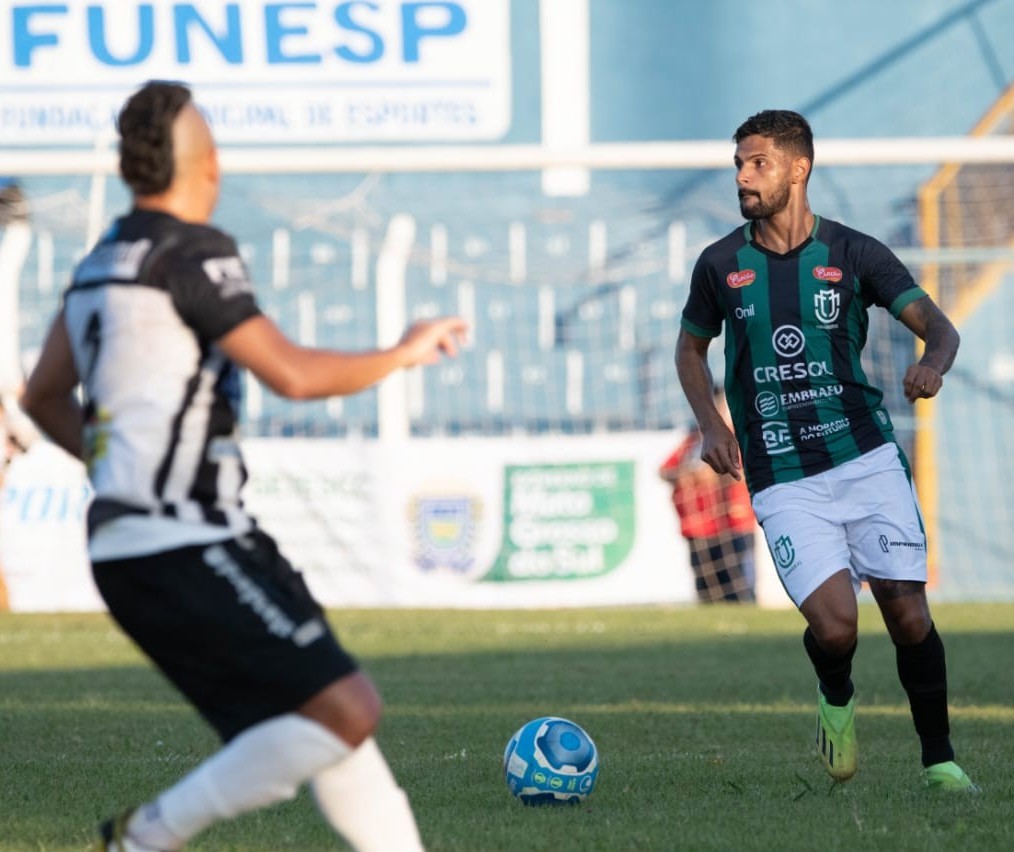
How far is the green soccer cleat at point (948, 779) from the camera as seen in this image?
238 inches

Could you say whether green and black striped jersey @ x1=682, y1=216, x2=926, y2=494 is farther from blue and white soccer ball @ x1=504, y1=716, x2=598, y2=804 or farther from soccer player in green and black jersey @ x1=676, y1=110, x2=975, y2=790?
blue and white soccer ball @ x1=504, y1=716, x2=598, y2=804

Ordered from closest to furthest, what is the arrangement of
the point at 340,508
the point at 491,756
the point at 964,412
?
the point at 491,756
the point at 340,508
the point at 964,412

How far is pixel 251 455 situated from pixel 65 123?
7.80 meters

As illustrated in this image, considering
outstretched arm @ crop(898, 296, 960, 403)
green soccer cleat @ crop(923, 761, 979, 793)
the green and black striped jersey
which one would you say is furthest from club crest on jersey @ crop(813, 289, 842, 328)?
green soccer cleat @ crop(923, 761, 979, 793)

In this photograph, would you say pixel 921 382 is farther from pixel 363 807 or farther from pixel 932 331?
pixel 363 807

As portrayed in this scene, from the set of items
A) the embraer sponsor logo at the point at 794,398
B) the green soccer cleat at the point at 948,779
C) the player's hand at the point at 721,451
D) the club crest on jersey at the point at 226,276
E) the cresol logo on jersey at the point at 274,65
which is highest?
the cresol logo on jersey at the point at 274,65

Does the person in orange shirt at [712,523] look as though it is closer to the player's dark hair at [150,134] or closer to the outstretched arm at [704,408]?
the outstretched arm at [704,408]

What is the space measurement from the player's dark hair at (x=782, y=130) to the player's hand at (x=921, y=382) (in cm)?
97

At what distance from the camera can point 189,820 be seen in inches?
156

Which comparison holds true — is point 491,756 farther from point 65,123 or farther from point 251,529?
point 65,123

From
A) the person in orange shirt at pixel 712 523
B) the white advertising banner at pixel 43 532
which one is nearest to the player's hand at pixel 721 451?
the person in orange shirt at pixel 712 523

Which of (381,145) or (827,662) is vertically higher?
(381,145)

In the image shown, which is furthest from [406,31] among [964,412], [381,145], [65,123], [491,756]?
[491,756]

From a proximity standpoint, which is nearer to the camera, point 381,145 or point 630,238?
point 630,238
